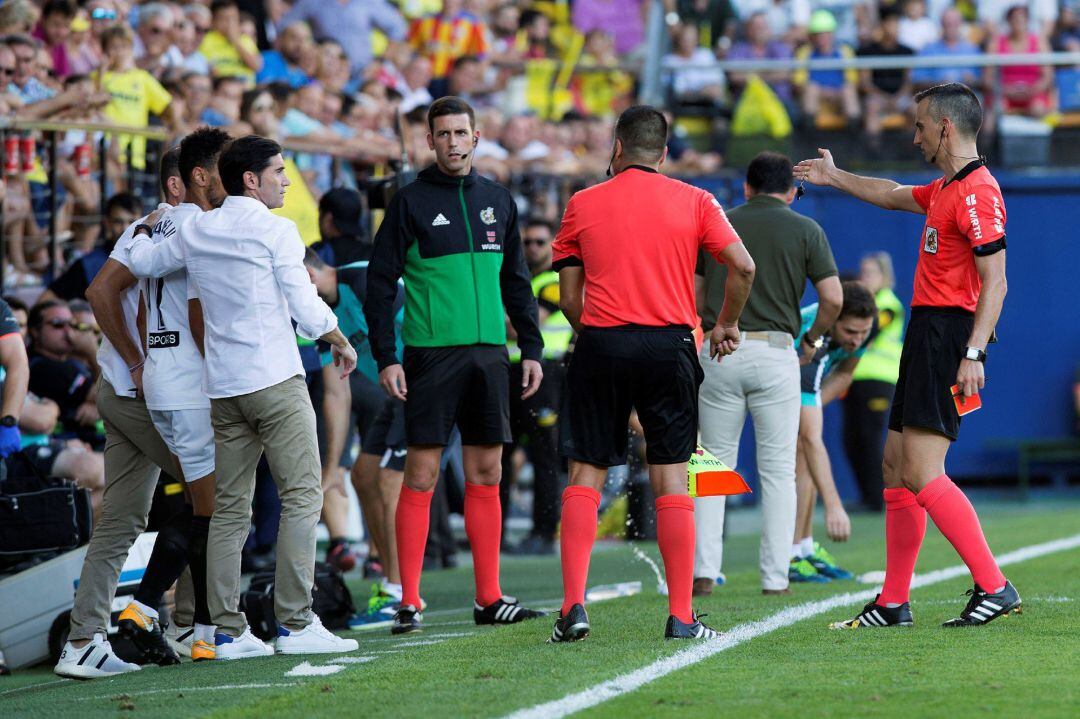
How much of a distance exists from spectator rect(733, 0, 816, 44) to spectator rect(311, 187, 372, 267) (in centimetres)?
963

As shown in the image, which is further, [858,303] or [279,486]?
[858,303]

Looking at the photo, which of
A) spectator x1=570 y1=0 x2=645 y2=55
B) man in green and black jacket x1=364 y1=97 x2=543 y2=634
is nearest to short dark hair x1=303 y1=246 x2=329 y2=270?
man in green and black jacket x1=364 y1=97 x2=543 y2=634

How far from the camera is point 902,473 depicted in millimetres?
6602

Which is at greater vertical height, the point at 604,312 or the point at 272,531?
the point at 604,312

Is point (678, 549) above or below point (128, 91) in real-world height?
below

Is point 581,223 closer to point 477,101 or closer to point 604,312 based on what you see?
point 604,312

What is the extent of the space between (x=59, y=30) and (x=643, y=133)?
7473mm

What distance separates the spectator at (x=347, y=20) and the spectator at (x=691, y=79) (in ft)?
9.99

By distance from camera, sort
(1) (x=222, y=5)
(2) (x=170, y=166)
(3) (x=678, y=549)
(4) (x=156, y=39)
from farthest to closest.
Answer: (1) (x=222, y=5)
(4) (x=156, y=39)
(2) (x=170, y=166)
(3) (x=678, y=549)

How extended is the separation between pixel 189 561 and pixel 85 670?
62 cm

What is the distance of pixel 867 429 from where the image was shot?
A: 48.8 ft

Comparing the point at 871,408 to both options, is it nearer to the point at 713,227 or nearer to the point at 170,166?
the point at 713,227

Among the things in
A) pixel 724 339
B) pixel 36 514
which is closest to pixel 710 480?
pixel 724 339

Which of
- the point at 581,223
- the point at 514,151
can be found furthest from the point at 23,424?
the point at 514,151
